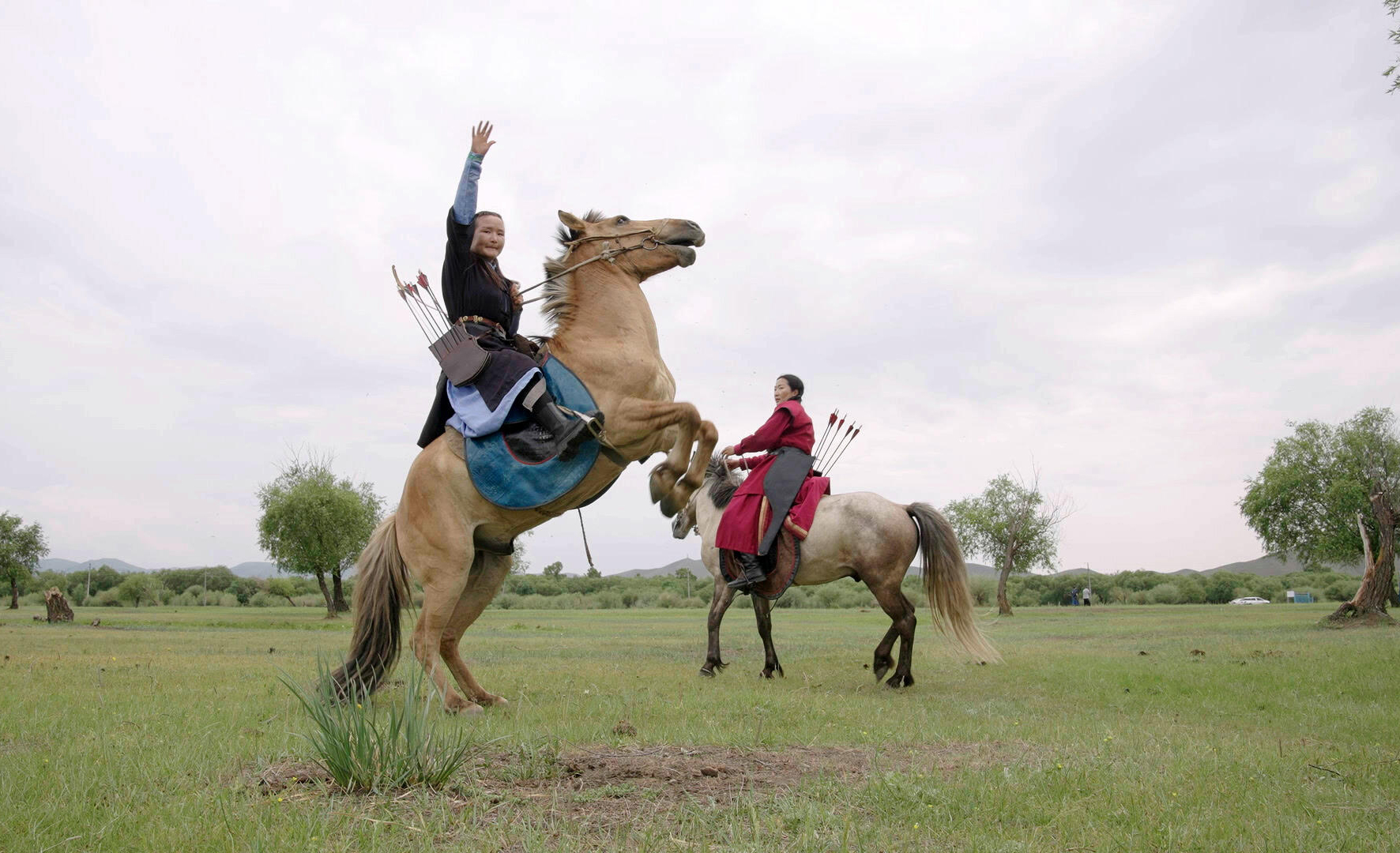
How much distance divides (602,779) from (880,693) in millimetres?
5853

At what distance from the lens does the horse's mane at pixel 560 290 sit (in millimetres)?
6715

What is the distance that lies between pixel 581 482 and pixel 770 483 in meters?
4.46

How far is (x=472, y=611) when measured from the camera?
7.29m

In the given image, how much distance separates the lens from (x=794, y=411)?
10234 mm

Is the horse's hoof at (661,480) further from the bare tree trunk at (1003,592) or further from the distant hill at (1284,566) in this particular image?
the bare tree trunk at (1003,592)

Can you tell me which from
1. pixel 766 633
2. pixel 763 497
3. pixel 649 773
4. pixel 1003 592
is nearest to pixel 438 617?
pixel 649 773

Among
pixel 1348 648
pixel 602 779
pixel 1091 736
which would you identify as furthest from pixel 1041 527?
pixel 602 779

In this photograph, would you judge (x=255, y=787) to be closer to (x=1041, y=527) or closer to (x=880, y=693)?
(x=880, y=693)

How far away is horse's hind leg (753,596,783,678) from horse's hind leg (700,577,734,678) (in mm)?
396

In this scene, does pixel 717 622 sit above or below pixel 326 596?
above

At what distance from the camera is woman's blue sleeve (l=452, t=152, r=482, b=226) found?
20.6ft

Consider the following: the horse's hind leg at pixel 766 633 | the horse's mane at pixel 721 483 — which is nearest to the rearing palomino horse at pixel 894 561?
the horse's hind leg at pixel 766 633

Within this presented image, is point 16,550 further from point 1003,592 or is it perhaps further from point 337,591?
point 1003,592

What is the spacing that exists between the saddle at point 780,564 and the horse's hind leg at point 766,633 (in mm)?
292
